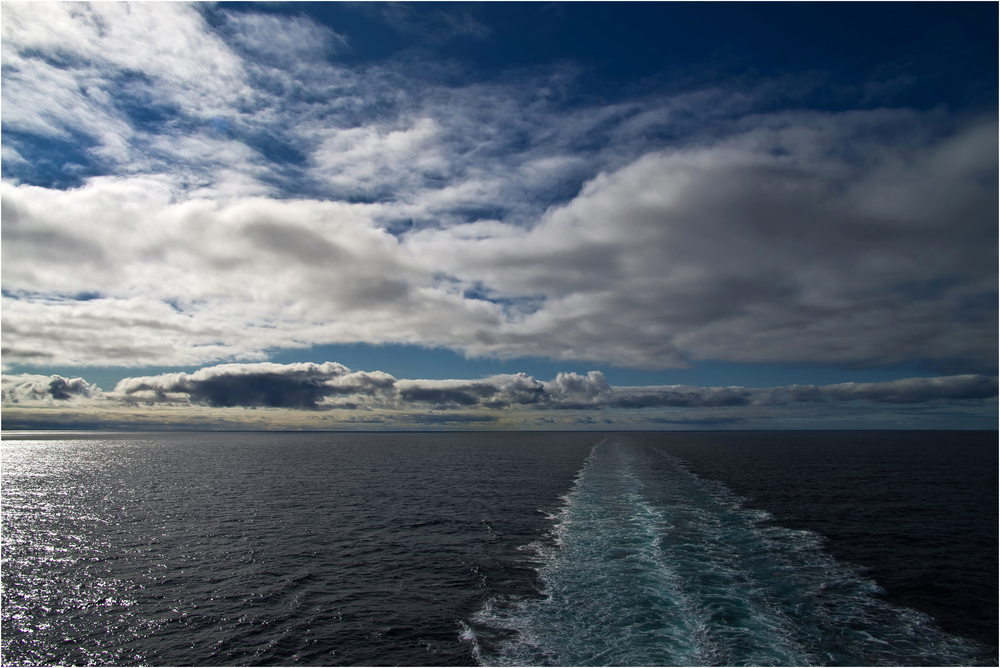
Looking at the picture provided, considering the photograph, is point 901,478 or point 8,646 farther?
point 901,478

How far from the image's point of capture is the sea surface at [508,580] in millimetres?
18266

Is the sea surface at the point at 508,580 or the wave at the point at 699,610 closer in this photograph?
the wave at the point at 699,610

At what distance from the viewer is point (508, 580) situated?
2569cm

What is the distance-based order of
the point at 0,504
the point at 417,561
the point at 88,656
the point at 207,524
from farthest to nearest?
the point at 0,504, the point at 207,524, the point at 417,561, the point at 88,656

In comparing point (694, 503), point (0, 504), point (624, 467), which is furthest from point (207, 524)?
point (624, 467)

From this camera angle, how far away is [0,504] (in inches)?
2019

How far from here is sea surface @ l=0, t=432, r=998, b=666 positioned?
18.3 m

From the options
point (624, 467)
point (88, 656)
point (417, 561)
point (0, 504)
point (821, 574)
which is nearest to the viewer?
point (88, 656)

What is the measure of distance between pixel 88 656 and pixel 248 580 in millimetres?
8238

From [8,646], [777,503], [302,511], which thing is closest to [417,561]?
[8,646]

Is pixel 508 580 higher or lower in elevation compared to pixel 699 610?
lower

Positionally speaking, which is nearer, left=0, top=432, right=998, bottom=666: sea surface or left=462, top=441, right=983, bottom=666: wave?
left=462, top=441, right=983, bottom=666: wave

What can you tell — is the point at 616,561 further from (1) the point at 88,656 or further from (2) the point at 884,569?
(1) the point at 88,656

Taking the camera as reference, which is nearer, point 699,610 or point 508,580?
point 699,610
